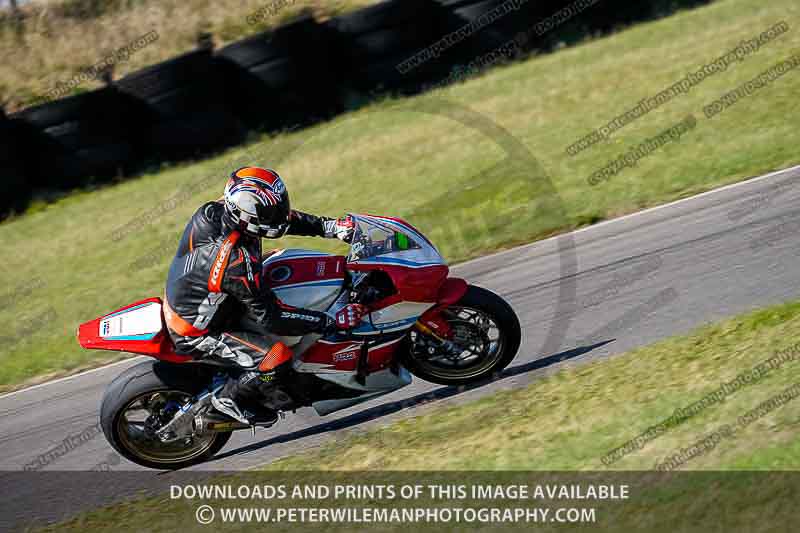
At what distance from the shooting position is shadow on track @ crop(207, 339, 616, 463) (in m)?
6.89

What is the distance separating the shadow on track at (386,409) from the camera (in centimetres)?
689

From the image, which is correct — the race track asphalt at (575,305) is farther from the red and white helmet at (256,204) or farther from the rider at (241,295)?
the red and white helmet at (256,204)

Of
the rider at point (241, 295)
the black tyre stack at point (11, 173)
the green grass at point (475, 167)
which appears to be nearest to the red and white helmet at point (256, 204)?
the rider at point (241, 295)

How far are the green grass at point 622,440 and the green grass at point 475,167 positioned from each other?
372 centimetres

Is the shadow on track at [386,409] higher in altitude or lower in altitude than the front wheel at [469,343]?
lower

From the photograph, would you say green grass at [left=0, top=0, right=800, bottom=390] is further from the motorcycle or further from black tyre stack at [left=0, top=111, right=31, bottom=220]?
the motorcycle

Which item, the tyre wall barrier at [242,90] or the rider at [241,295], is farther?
the tyre wall barrier at [242,90]

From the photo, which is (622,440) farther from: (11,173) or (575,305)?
(11,173)

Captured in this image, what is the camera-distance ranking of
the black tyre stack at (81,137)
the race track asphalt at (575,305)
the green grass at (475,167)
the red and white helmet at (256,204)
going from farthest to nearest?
1. the black tyre stack at (81,137)
2. the green grass at (475,167)
3. the race track asphalt at (575,305)
4. the red and white helmet at (256,204)

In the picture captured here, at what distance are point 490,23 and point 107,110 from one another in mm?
6801

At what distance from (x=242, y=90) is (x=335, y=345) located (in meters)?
10.7

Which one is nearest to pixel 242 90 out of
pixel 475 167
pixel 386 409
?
pixel 475 167

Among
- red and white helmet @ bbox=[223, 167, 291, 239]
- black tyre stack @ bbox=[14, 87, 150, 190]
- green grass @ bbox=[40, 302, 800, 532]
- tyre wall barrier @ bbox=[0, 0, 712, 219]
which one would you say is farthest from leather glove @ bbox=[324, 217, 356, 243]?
black tyre stack @ bbox=[14, 87, 150, 190]

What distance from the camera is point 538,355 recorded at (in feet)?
23.9
